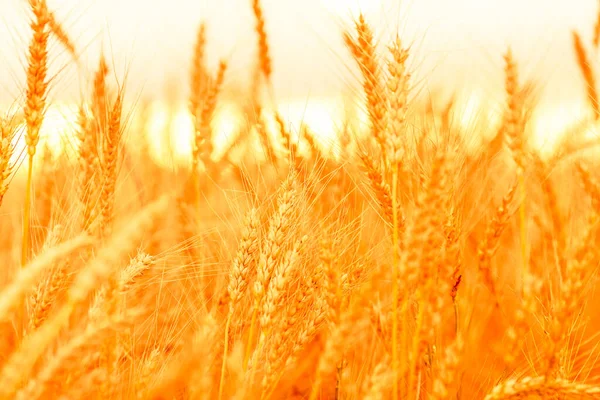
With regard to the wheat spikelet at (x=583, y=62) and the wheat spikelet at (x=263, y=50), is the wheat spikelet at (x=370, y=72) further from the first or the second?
the wheat spikelet at (x=583, y=62)

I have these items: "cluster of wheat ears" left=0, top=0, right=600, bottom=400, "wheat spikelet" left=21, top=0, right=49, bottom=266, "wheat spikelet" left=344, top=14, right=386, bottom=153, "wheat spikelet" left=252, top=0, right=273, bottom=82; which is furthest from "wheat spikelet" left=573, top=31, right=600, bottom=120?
"wheat spikelet" left=21, top=0, right=49, bottom=266

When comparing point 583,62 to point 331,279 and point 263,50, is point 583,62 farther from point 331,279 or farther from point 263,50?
point 331,279

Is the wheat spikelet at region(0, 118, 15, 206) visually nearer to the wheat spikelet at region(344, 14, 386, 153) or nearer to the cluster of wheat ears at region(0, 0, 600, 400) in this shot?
the cluster of wheat ears at region(0, 0, 600, 400)

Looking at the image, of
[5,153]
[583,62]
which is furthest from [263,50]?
[5,153]

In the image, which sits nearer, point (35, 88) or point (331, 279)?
point (331, 279)

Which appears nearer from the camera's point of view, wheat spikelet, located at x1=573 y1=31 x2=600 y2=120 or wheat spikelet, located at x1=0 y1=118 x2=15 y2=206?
wheat spikelet, located at x1=0 y1=118 x2=15 y2=206

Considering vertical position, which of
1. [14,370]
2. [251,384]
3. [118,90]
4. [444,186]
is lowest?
[251,384]

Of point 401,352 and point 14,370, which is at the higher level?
point 14,370

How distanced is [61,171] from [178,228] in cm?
103

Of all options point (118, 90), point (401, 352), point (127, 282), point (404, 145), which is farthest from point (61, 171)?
point (401, 352)

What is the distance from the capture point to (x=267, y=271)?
1.28 metres

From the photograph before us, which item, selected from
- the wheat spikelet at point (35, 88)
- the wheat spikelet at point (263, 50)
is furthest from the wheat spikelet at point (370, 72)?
the wheat spikelet at point (263, 50)

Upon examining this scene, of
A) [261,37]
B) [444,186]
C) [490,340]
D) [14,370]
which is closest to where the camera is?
[14,370]

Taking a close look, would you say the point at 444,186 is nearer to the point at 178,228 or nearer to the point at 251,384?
the point at 251,384
